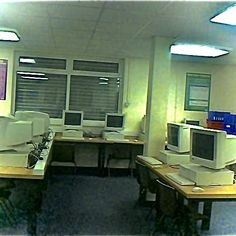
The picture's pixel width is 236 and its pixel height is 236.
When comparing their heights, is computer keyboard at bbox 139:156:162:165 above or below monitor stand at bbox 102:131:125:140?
below

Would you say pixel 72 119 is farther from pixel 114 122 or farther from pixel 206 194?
pixel 206 194

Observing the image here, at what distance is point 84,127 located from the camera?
7723 millimetres

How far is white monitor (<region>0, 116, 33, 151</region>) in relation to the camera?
12.6 ft

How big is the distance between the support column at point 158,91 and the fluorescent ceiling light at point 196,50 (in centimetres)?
Answer: 62

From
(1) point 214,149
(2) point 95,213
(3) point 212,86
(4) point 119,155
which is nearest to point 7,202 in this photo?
(2) point 95,213

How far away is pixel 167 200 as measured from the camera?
3461 millimetres

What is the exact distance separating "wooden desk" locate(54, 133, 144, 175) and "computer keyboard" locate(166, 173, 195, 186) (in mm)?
3017

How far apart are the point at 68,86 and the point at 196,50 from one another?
2.89 metres

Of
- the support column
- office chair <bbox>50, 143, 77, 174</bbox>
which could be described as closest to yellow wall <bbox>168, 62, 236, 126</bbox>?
office chair <bbox>50, 143, 77, 174</bbox>

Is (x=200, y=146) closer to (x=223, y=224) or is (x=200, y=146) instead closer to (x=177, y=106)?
(x=223, y=224)

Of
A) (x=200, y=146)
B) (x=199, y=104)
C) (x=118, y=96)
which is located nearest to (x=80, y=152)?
(x=118, y=96)

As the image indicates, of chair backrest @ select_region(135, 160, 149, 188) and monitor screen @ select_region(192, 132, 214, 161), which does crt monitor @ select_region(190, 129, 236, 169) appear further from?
chair backrest @ select_region(135, 160, 149, 188)

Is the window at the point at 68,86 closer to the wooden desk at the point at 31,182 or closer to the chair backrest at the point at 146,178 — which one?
the chair backrest at the point at 146,178

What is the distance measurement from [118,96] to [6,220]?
428cm
